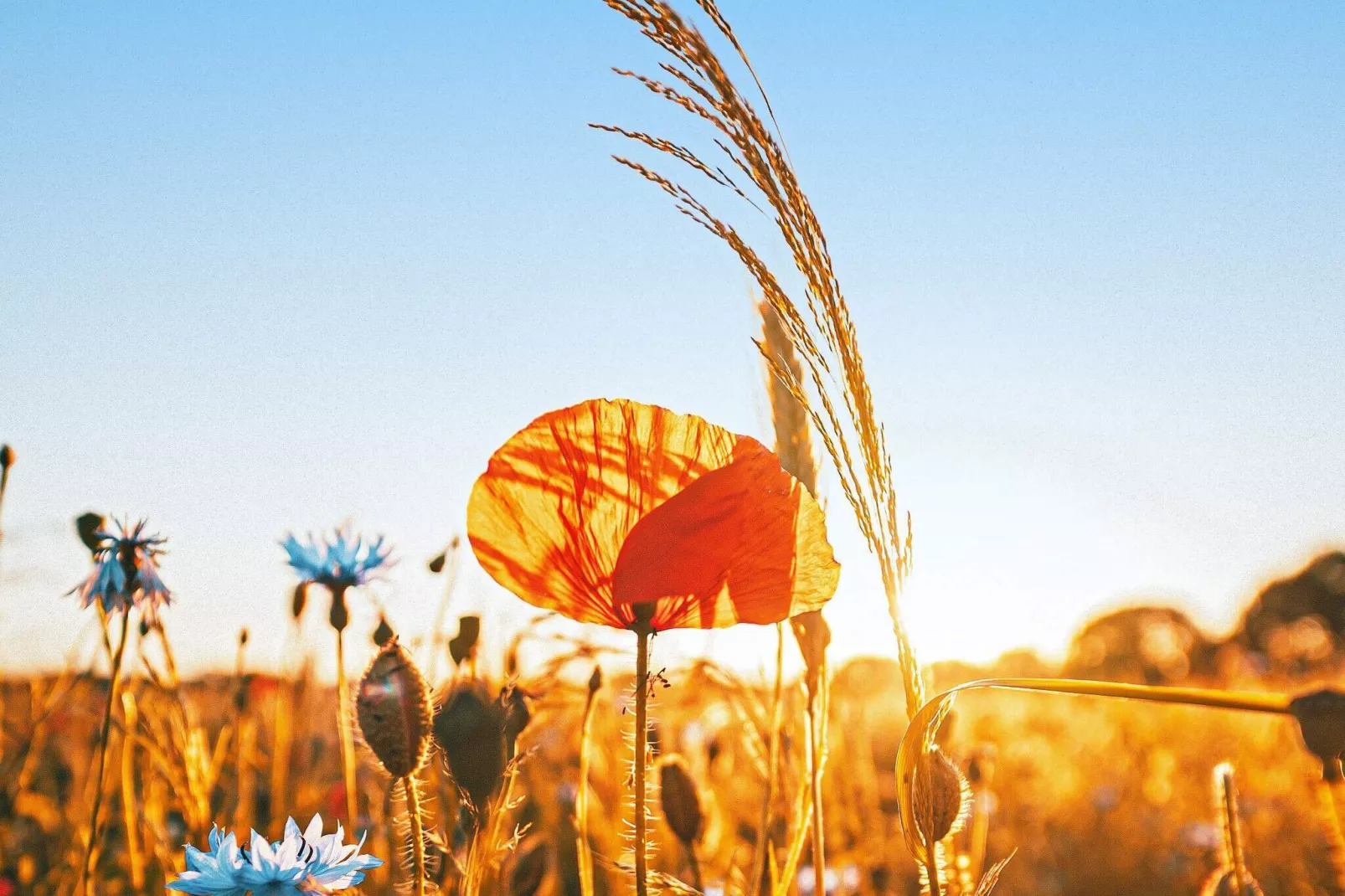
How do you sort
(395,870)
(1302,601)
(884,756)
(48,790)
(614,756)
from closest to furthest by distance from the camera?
(395,870) → (614,756) → (48,790) → (884,756) → (1302,601)

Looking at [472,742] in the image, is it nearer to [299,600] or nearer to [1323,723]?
[1323,723]

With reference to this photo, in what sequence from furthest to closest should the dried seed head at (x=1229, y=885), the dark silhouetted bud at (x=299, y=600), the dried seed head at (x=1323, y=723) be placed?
the dark silhouetted bud at (x=299, y=600)
the dried seed head at (x=1229, y=885)
the dried seed head at (x=1323, y=723)

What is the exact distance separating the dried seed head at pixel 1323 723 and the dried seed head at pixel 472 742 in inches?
25.0

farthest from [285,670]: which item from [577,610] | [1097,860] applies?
[1097,860]

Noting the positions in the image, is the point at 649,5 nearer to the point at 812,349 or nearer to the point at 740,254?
the point at 740,254

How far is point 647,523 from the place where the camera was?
2.91 ft

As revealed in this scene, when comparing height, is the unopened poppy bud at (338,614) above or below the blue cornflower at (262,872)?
above

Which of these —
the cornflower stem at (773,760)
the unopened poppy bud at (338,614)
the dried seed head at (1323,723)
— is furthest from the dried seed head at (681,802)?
the dried seed head at (1323,723)

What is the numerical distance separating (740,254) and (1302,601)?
12.3m

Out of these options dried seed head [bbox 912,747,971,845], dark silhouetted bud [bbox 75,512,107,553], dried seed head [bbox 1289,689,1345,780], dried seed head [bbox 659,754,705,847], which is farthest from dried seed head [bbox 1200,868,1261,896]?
dark silhouetted bud [bbox 75,512,107,553]

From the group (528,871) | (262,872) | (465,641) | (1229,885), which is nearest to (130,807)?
(528,871)

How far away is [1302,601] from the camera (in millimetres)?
10945

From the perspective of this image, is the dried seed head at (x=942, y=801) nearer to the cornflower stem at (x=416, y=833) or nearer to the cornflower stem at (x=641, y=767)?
the cornflower stem at (x=641, y=767)

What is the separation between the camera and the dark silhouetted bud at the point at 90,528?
1264 millimetres
